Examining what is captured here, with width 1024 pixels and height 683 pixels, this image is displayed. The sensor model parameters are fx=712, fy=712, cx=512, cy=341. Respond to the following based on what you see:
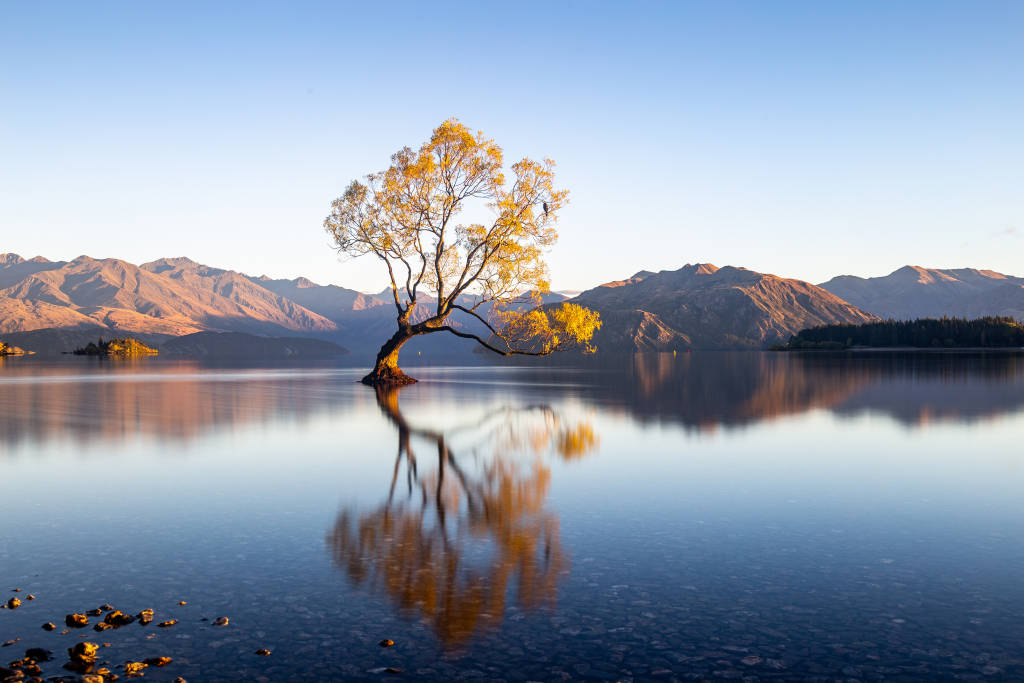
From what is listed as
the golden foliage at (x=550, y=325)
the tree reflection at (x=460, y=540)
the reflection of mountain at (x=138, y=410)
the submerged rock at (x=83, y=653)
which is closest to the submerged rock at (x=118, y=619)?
the submerged rock at (x=83, y=653)

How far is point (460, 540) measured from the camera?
13.6m

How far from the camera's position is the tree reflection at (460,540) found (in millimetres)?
10500

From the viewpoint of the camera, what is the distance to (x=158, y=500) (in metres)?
17.6

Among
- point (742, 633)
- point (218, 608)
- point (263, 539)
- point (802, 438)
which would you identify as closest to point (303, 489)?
point (263, 539)

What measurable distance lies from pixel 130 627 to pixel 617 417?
29.3 metres

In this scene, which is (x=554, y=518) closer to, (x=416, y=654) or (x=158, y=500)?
(x=416, y=654)

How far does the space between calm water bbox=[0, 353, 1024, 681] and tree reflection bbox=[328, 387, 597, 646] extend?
0.07 m

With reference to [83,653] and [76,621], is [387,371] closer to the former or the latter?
[76,621]

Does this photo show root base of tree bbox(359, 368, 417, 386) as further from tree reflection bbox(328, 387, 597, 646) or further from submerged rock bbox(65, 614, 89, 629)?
submerged rock bbox(65, 614, 89, 629)

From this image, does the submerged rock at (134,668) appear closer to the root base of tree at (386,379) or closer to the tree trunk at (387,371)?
the tree trunk at (387,371)

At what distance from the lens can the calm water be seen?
8812 mm

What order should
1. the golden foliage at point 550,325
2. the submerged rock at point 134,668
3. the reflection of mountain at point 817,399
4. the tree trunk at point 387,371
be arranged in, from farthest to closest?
1. the tree trunk at point 387,371
2. the golden foliage at point 550,325
3. the reflection of mountain at point 817,399
4. the submerged rock at point 134,668

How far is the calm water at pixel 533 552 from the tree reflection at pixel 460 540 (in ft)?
0.23

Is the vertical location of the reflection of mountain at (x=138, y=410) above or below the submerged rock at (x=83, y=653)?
below
